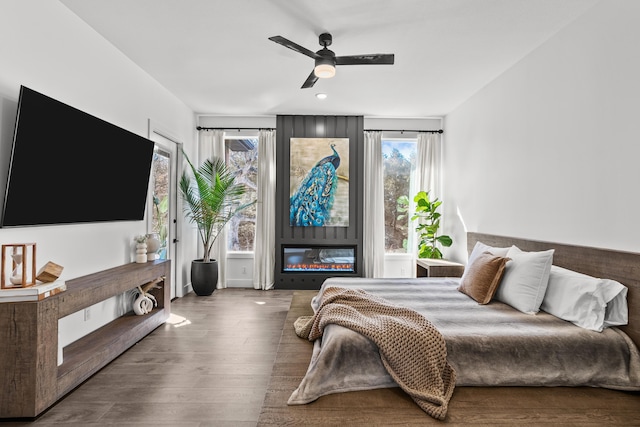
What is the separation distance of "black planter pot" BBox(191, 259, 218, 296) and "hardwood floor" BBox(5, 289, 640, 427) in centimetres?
146

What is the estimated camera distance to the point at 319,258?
5.48 m

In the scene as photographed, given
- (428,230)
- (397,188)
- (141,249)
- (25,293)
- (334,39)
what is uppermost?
(334,39)

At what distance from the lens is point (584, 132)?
2.60 metres

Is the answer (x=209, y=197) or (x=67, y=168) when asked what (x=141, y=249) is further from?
(x=209, y=197)

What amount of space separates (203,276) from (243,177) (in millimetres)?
1729

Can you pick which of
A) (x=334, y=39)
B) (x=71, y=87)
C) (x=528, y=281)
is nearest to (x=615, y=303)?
(x=528, y=281)

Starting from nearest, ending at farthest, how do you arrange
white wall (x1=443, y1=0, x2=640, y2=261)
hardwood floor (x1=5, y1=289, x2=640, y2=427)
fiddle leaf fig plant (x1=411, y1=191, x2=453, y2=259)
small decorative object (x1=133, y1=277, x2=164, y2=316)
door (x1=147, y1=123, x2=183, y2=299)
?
hardwood floor (x1=5, y1=289, x2=640, y2=427), white wall (x1=443, y1=0, x2=640, y2=261), small decorative object (x1=133, y1=277, x2=164, y2=316), door (x1=147, y1=123, x2=183, y2=299), fiddle leaf fig plant (x1=411, y1=191, x2=453, y2=259)

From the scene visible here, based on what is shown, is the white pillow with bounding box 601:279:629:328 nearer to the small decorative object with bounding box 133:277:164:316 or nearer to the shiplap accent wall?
the shiplap accent wall

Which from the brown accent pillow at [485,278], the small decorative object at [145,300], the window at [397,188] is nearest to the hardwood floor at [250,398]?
the small decorative object at [145,300]

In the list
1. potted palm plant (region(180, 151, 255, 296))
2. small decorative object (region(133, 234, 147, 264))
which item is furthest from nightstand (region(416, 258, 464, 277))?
small decorative object (region(133, 234, 147, 264))

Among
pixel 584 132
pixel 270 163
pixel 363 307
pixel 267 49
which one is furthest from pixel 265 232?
pixel 584 132

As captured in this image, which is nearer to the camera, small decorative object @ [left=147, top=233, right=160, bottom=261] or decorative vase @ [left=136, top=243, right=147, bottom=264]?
decorative vase @ [left=136, top=243, right=147, bottom=264]

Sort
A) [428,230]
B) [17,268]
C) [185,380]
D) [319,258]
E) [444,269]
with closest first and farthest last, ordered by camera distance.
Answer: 1. [17,268]
2. [185,380]
3. [444,269]
4. [428,230]
5. [319,258]

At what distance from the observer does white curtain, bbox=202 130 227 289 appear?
543cm
